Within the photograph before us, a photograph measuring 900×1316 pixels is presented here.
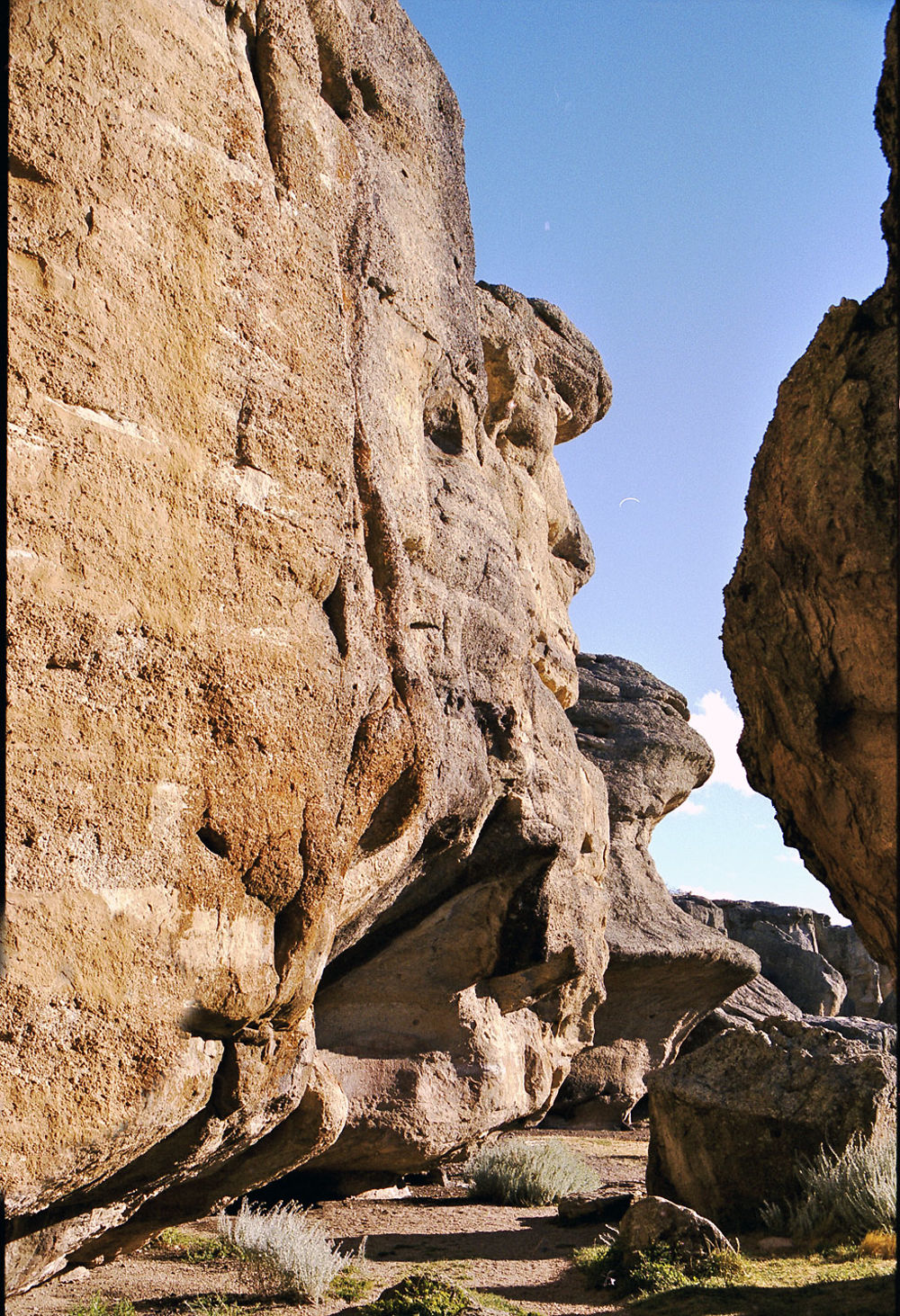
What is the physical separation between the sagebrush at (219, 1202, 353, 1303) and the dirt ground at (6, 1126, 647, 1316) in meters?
0.11

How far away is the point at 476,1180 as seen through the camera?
386 inches

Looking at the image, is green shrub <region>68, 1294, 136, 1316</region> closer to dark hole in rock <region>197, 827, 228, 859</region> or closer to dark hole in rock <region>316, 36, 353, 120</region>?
dark hole in rock <region>197, 827, 228, 859</region>

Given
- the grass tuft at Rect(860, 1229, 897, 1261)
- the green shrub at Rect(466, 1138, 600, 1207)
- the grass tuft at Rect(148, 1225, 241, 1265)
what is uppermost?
Answer: the grass tuft at Rect(148, 1225, 241, 1265)

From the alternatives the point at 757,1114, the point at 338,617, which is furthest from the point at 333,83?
the point at 757,1114

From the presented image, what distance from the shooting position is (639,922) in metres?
12.4

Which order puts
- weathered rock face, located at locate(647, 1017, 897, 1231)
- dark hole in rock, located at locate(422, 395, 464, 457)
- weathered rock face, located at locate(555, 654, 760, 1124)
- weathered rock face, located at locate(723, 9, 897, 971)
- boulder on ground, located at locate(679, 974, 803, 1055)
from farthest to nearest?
boulder on ground, located at locate(679, 974, 803, 1055) → weathered rock face, located at locate(555, 654, 760, 1124) → weathered rock face, located at locate(647, 1017, 897, 1231) → dark hole in rock, located at locate(422, 395, 464, 457) → weathered rock face, located at locate(723, 9, 897, 971)

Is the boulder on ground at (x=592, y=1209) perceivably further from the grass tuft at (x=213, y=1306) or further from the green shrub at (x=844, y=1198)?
the grass tuft at (x=213, y=1306)

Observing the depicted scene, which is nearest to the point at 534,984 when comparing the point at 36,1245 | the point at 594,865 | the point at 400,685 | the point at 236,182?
the point at 594,865

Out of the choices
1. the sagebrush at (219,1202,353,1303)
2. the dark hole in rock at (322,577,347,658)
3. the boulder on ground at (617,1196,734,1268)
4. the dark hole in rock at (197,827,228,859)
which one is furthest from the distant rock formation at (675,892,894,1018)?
the dark hole in rock at (197,827,228,859)

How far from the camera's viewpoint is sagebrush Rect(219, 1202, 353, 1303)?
20.1ft

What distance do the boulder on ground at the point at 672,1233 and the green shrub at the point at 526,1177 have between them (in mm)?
2777

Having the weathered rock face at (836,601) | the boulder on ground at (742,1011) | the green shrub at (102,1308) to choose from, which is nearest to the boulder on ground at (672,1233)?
the green shrub at (102,1308)

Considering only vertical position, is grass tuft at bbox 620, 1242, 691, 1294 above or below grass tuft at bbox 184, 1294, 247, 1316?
below

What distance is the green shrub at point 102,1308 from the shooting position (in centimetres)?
520
